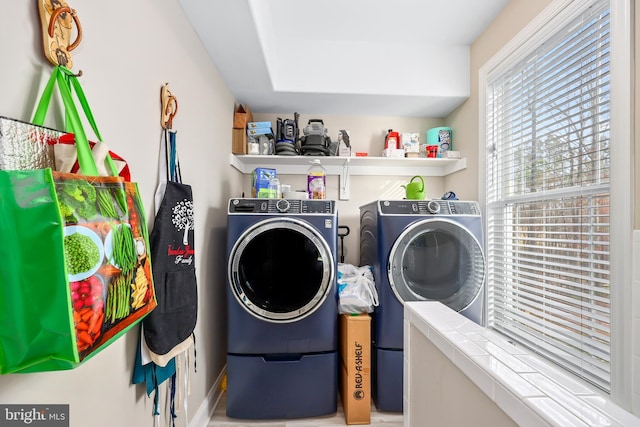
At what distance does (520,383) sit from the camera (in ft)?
1.61

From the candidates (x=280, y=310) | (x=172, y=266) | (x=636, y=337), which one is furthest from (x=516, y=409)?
(x=280, y=310)

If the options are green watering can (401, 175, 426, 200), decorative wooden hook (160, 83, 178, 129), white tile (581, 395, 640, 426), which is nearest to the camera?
white tile (581, 395, 640, 426)

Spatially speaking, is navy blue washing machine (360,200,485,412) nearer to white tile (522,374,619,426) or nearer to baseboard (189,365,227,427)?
baseboard (189,365,227,427)

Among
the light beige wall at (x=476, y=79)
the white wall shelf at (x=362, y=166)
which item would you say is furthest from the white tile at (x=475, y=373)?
the white wall shelf at (x=362, y=166)

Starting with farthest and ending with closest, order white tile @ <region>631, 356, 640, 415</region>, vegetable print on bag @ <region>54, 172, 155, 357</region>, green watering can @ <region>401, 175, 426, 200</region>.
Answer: green watering can @ <region>401, 175, 426, 200</region> < white tile @ <region>631, 356, 640, 415</region> < vegetable print on bag @ <region>54, 172, 155, 357</region>

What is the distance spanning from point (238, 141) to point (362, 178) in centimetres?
112

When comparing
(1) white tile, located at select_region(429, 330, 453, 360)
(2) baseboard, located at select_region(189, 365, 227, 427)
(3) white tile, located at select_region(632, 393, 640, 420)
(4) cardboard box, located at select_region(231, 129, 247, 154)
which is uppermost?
(4) cardboard box, located at select_region(231, 129, 247, 154)

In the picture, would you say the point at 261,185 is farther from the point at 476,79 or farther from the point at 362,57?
the point at 476,79

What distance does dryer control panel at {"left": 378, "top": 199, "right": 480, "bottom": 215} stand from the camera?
1838mm

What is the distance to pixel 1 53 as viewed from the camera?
580 mm

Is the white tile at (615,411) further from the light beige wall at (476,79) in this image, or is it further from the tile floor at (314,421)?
the light beige wall at (476,79)

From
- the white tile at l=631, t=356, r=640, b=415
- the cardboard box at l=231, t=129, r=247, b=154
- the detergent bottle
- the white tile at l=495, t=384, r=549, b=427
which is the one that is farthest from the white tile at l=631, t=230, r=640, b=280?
the cardboard box at l=231, t=129, r=247, b=154

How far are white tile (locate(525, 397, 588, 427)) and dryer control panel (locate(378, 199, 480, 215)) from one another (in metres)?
1.43

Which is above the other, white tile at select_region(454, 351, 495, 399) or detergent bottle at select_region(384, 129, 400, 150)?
detergent bottle at select_region(384, 129, 400, 150)
